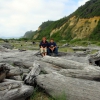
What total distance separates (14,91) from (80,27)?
77.0 meters

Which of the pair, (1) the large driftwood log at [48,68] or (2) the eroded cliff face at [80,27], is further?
(2) the eroded cliff face at [80,27]

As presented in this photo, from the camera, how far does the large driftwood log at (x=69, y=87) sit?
7.39 metres

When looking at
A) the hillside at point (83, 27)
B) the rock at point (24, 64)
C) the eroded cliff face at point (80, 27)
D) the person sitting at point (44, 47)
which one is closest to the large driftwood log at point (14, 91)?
the rock at point (24, 64)

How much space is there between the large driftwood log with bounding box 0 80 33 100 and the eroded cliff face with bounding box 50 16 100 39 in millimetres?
70837

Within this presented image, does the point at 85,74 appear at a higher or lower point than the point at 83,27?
higher

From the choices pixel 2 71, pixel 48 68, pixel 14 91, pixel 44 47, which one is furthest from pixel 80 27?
pixel 14 91

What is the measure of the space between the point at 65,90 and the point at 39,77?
1.35 m

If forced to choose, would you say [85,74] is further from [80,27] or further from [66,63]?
[80,27]

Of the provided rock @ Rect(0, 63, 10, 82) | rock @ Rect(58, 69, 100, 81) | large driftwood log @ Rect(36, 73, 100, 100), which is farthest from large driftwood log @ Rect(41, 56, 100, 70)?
rock @ Rect(0, 63, 10, 82)

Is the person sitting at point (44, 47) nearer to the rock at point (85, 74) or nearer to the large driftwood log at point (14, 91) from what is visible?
the rock at point (85, 74)

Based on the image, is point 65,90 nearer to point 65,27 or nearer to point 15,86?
point 15,86

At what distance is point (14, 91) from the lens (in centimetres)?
761

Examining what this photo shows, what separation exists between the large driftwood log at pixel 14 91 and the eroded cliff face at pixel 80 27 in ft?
232

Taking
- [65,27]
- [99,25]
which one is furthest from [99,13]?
[65,27]
